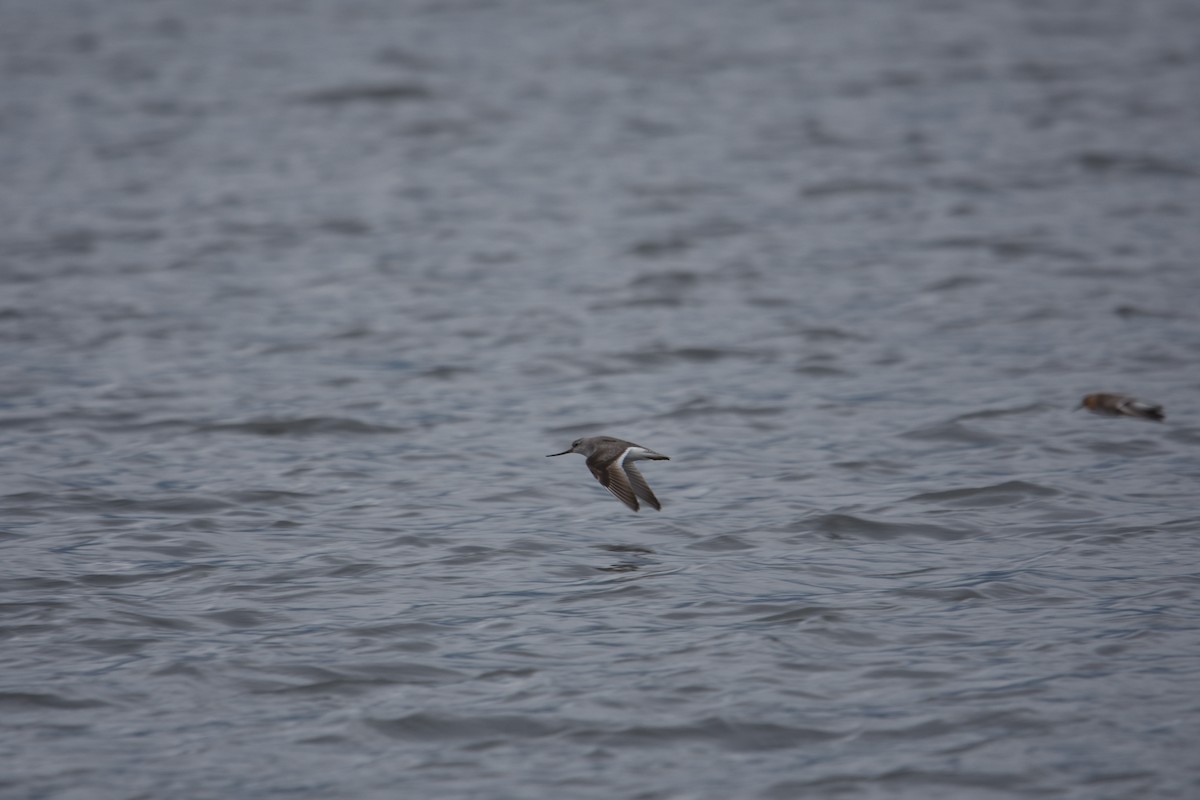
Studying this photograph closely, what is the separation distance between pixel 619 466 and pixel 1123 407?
369 cm

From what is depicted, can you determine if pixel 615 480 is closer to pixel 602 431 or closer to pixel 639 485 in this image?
pixel 639 485

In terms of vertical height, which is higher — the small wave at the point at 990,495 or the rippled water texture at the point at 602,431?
the rippled water texture at the point at 602,431

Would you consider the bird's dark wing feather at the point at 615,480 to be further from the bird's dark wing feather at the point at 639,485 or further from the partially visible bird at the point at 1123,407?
the partially visible bird at the point at 1123,407

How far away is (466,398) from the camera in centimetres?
1159

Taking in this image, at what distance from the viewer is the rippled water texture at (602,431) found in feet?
20.7

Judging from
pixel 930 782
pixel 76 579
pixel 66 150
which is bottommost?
pixel 930 782

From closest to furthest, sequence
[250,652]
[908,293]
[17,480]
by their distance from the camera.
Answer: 1. [250,652]
2. [17,480]
3. [908,293]

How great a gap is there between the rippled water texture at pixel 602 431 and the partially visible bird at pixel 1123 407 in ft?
0.62

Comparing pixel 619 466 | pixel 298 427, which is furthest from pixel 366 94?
pixel 619 466

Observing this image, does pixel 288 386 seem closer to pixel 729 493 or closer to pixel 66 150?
pixel 729 493

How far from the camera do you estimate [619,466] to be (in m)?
8.55

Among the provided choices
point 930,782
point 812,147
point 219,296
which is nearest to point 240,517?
point 930,782

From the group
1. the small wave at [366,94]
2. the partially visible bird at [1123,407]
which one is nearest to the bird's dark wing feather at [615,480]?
the partially visible bird at [1123,407]

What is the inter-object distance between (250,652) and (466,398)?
4.72 metres
